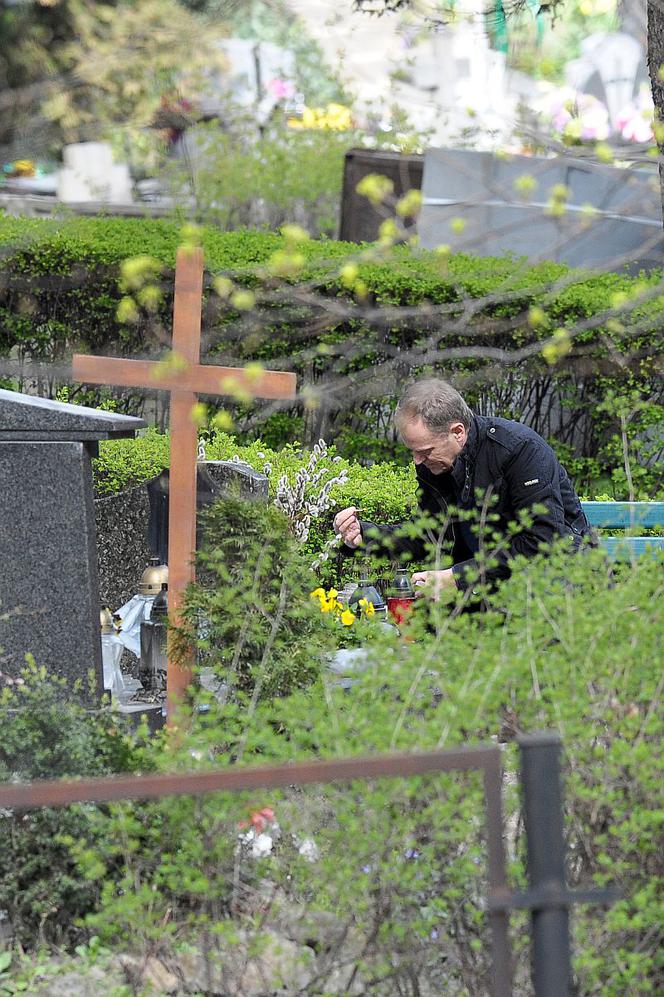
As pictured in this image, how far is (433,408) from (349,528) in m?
0.54

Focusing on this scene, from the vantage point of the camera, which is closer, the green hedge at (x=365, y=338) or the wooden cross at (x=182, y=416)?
the wooden cross at (x=182, y=416)

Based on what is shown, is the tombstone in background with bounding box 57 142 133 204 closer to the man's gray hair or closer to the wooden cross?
the man's gray hair

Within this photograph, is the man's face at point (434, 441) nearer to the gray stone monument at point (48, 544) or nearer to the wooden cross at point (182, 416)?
the wooden cross at point (182, 416)

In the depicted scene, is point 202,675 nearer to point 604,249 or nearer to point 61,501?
point 61,501

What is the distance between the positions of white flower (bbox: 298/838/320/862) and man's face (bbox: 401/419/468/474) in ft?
5.90

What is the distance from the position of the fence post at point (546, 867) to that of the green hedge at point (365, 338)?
211 inches

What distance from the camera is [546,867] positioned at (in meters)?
2.38

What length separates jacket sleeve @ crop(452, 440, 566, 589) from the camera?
14.6 feet

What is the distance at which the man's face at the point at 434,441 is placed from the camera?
4.53 metres

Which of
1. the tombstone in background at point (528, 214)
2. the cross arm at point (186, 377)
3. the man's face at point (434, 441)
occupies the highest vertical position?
the tombstone in background at point (528, 214)

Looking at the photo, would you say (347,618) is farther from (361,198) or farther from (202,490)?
(361,198)

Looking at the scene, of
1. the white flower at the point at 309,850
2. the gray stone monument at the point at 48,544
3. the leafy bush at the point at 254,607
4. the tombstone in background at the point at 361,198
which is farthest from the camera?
the tombstone in background at the point at 361,198

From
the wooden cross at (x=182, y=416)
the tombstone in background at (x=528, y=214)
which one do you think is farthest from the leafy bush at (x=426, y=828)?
the tombstone in background at (x=528, y=214)

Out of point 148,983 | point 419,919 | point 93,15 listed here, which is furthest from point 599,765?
point 93,15
